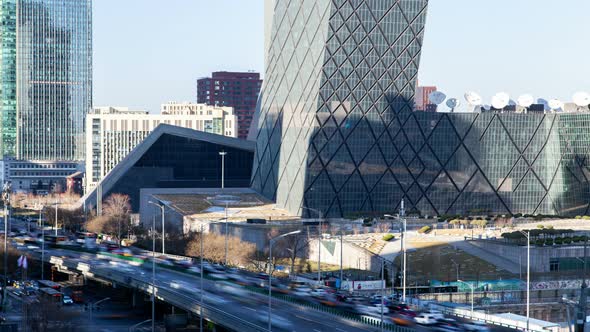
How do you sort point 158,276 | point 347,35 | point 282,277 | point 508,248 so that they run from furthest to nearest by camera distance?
1. point 347,35
2. point 508,248
3. point 282,277
4. point 158,276

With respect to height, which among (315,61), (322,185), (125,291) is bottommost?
(125,291)

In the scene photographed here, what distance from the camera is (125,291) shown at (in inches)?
5837

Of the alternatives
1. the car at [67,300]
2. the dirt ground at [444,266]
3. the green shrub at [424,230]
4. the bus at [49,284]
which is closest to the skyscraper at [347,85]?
the green shrub at [424,230]

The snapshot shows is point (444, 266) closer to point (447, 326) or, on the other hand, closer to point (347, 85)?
point (347, 85)

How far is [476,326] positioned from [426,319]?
4758mm

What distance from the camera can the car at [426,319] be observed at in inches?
4151

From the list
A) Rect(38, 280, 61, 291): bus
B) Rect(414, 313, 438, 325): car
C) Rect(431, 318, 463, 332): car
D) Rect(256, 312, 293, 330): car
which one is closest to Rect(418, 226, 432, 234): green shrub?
Rect(38, 280, 61, 291): bus

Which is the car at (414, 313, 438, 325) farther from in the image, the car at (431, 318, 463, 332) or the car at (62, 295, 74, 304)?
the car at (62, 295, 74, 304)

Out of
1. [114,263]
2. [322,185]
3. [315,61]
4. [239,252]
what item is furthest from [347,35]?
[114,263]

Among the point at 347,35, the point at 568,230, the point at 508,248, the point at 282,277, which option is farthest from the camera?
the point at 347,35

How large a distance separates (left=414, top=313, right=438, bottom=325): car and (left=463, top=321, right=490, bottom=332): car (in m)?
2.76

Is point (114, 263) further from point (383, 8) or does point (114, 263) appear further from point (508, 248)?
point (383, 8)

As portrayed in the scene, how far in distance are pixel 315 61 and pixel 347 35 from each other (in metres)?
6.44

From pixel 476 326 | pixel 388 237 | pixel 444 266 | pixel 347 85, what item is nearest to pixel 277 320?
pixel 476 326
